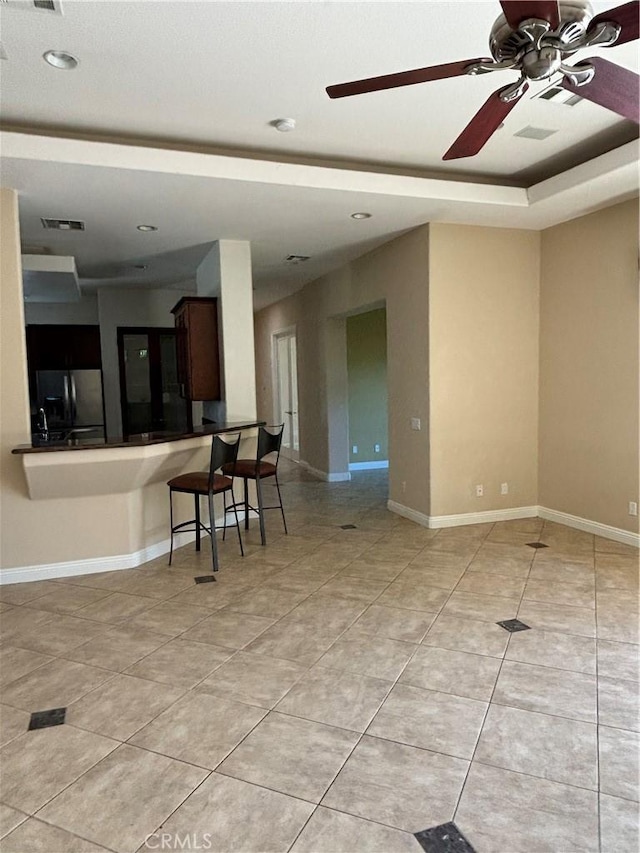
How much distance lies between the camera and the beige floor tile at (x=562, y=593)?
3391 mm

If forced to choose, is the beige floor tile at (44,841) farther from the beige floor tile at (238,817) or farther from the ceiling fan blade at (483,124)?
the ceiling fan blade at (483,124)

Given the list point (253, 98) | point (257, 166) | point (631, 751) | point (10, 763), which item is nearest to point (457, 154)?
point (253, 98)

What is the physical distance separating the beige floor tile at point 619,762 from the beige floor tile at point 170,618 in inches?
83.8

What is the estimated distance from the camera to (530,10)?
5.27ft

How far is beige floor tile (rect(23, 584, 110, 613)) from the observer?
11.4 feet

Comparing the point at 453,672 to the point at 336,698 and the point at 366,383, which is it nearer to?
the point at 336,698

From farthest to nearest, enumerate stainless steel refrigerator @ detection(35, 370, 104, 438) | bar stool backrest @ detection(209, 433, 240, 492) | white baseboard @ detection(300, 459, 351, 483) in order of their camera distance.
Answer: stainless steel refrigerator @ detection(35, 370, 104, 438) < white baseboard @ detection(300, 459, 351, 483) < bar stool backrest @ detection(209, 433, 240, 492)

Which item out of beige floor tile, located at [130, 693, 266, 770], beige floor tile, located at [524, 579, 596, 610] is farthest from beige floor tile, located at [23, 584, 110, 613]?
beige floor tile, located at [524, 579, 596, 610]

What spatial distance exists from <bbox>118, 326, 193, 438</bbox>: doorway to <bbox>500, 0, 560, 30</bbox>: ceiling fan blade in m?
6.85

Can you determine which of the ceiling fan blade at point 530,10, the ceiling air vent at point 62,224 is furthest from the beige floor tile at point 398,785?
the ceiling air vent at point 62,224

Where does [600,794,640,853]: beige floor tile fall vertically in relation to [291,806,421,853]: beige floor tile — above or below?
below

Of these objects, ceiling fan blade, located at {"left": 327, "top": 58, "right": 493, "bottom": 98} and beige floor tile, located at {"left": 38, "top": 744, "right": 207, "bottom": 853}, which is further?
ceiling fan blade, located at {"left": 327, "top": 58, "right": 493, "bottom": 98}

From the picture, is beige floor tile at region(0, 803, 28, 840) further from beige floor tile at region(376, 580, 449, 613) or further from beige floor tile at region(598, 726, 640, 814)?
beige floor tile at region(376, 580, 449, 613)

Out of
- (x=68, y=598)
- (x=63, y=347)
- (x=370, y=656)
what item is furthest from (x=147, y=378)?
(x=370, y=656)
